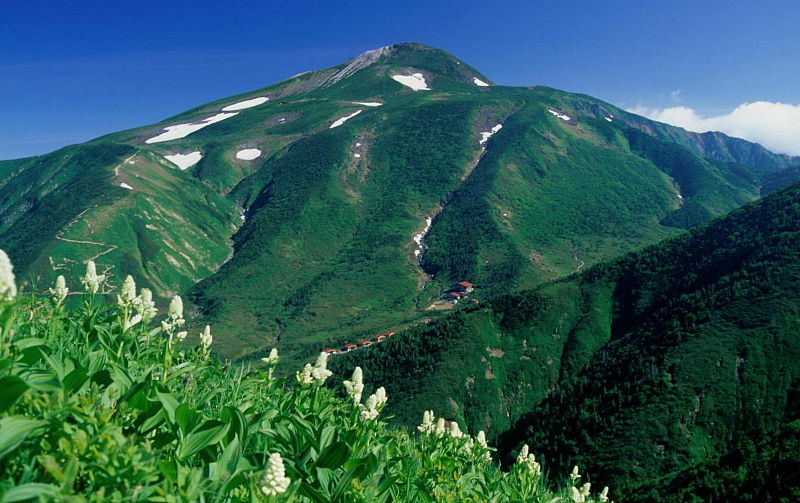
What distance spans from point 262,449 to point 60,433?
167 cm

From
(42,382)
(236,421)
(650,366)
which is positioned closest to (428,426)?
(236,421)

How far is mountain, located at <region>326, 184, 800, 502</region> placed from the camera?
8969 centimetres

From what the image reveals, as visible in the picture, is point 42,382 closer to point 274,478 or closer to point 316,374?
point 274,478

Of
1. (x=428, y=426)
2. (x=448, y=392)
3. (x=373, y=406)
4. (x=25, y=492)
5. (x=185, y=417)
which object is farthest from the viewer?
(x=448, y=392)

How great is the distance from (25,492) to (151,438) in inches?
58.3

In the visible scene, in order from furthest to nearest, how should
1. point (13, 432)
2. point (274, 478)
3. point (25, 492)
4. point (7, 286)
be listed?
point (274, 478) → point (7, 286) → point (13, 432) → point (25, 492)

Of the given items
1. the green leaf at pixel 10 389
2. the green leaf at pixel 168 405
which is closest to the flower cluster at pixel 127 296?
the green leaf at pixel 168 405

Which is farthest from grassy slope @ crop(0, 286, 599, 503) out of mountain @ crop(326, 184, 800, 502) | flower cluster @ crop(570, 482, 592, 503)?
mountain @ crop(326, 184, 800, 502)

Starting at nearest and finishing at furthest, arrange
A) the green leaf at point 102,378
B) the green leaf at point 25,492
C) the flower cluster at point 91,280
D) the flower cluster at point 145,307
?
the green leaf at point 25,492
the green leaf at point 102,378
the flower cluster at point 91,280
the flower cluster at point 145,307

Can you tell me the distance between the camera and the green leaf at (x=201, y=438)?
343 centimetres

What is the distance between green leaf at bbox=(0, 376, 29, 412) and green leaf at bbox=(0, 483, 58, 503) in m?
0.60

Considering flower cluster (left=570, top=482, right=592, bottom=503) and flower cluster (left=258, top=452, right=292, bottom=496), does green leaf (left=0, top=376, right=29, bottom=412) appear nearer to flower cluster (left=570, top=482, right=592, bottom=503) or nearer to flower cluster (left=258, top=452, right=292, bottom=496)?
flower cluster (left=258, top=452, right=292, bottom=496)

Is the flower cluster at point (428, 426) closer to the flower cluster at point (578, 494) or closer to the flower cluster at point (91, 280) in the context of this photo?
the flower cluster at point (578, 494)

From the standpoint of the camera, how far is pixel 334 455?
13.4ft
